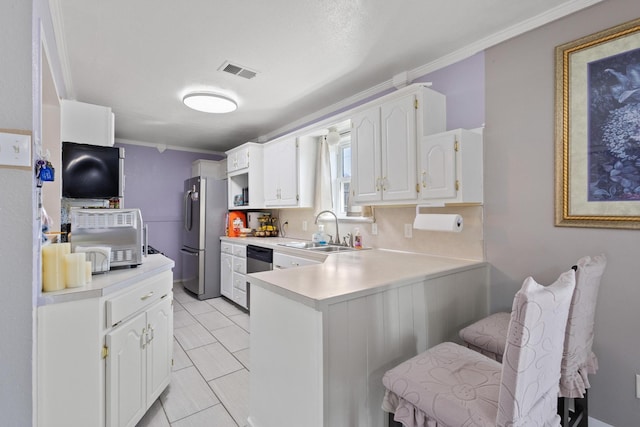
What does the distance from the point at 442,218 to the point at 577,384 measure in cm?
113

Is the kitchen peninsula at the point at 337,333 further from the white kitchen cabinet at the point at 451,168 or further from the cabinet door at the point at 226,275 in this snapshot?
the cabinet door at the point at 226,275

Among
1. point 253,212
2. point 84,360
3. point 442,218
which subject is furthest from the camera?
point 253,212

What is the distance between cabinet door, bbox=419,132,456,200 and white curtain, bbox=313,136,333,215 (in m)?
1.46

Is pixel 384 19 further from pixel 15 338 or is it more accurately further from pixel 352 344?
pixel 15 338

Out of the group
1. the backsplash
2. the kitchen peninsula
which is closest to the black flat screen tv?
the kitchen peninsula

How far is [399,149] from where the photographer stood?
2350 mm

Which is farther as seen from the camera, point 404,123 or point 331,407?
point 404,123

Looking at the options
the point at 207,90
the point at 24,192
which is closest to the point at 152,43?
the point at 207,90

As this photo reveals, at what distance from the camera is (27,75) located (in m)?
1.17

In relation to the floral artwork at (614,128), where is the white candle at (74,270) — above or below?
below

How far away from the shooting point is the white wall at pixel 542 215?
1.59 meters

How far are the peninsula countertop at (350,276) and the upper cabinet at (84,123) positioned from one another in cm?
196

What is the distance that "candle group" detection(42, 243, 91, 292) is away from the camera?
1.31m

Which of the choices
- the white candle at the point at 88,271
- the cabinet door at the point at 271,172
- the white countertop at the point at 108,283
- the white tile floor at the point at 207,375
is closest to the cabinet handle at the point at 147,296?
the white countertop at the point at 108,283
